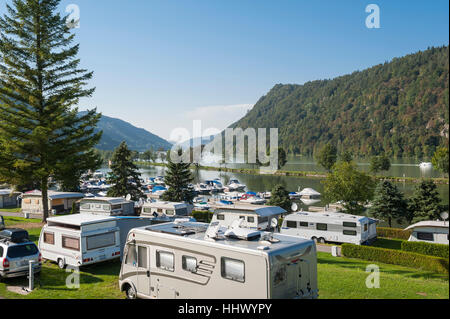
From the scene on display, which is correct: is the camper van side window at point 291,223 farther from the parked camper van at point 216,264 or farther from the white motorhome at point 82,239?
the parked camper van at point 216,264

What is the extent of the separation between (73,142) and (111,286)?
1684 centimetres

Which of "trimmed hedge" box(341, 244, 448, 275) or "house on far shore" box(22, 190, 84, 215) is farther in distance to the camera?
"house on far shore" box(22, 190, 84, 215)

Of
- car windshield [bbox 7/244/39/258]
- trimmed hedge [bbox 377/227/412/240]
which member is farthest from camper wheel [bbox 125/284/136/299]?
trimmed hedge [bbox 377/227/412/240]

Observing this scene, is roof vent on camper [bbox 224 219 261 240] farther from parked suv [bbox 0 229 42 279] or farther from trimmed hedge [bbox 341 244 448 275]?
trimmed hedge [bbox 341 244 448 275]

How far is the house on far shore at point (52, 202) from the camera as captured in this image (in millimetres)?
34781

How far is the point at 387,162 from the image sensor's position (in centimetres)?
7200

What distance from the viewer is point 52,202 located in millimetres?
34625

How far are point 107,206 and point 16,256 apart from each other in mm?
14194

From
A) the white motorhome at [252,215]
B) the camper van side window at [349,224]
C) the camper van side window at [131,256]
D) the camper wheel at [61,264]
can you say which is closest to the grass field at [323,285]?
the camper wheel at [61,264]

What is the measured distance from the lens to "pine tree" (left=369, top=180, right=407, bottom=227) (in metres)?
31.3

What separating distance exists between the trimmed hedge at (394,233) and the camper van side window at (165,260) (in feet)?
72.6

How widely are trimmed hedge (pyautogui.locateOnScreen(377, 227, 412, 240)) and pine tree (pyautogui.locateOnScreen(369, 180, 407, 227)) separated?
6.20 m

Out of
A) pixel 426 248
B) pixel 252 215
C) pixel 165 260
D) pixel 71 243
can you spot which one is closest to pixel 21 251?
pixel 71 243
